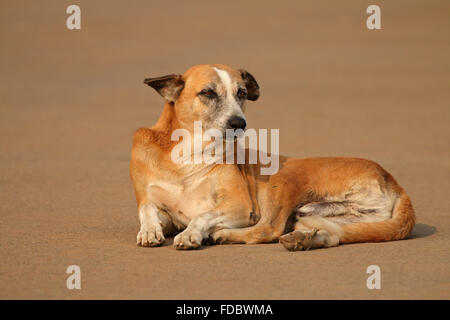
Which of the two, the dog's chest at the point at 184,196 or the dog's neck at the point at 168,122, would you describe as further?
the dog's neck at the point at 168,122

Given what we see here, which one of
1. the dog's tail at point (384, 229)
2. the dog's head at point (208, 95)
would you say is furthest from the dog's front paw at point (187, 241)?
the dog's tail at point (384, 229)

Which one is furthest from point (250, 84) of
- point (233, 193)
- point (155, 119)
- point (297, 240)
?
point (155, 119)

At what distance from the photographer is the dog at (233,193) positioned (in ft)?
23.1

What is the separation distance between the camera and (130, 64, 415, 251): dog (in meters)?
7.03

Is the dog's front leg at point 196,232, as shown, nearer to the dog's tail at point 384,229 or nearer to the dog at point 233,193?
the dog at point 233,193

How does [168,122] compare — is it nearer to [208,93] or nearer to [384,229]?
[208,93]

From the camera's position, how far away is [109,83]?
20062mm

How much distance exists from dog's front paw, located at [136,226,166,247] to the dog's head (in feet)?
3.35

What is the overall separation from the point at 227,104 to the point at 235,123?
0.24 meters

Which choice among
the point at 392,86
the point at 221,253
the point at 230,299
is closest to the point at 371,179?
the point at 221,253

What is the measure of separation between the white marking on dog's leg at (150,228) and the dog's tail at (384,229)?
5.10 feet

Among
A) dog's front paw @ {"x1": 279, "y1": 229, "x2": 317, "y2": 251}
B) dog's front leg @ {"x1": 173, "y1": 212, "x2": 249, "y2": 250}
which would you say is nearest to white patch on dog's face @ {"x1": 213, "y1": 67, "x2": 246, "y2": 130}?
dog's front leg @ {"x1": 173, "y1": 212, "x2": 249, "y2": 250}

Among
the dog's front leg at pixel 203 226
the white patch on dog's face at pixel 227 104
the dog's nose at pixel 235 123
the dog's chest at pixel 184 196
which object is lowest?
the dog's front leg at pixel 203 226

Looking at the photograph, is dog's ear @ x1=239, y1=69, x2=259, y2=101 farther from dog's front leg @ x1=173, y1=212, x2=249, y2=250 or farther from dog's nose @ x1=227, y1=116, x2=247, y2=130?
dog's front leg @ x1=173, y1=212, x2=249, y2=250
